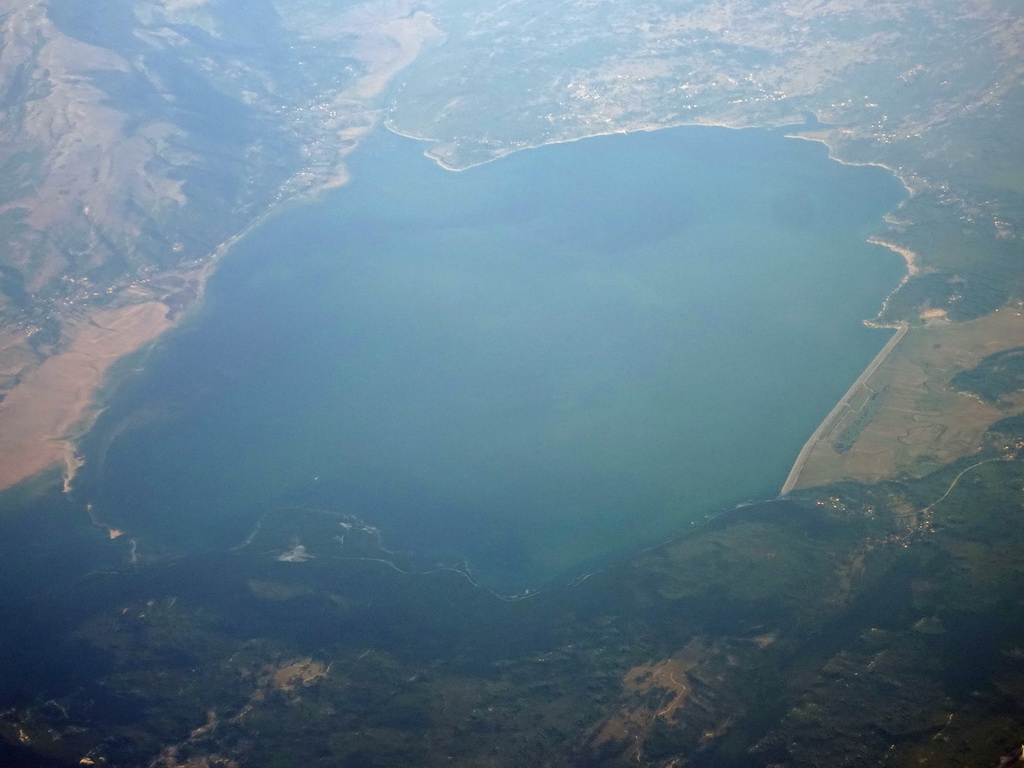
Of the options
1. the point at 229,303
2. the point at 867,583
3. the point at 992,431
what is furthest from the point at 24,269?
the point at 992,431

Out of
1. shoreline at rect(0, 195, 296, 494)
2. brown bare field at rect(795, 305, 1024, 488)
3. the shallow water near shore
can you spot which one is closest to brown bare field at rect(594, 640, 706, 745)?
the shallow water near shore

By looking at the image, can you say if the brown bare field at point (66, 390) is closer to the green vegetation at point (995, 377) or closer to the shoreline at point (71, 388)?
the shoreline at point (71, 388)

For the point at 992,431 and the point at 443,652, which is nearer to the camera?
the point at 443,652

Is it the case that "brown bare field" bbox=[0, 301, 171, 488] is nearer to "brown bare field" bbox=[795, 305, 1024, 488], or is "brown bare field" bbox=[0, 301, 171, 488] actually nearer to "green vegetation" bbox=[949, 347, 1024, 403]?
"brown bare field" bbox=[795, 305, 1024, 488]

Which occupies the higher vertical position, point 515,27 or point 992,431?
point 515,27

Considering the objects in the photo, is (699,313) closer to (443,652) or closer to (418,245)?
(418,245)

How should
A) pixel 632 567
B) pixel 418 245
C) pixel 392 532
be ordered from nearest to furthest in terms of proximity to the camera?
pixel 632 567, pixel 392 532, pixel 418 245

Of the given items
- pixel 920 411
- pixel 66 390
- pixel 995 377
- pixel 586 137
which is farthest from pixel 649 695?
pixel 586 137
